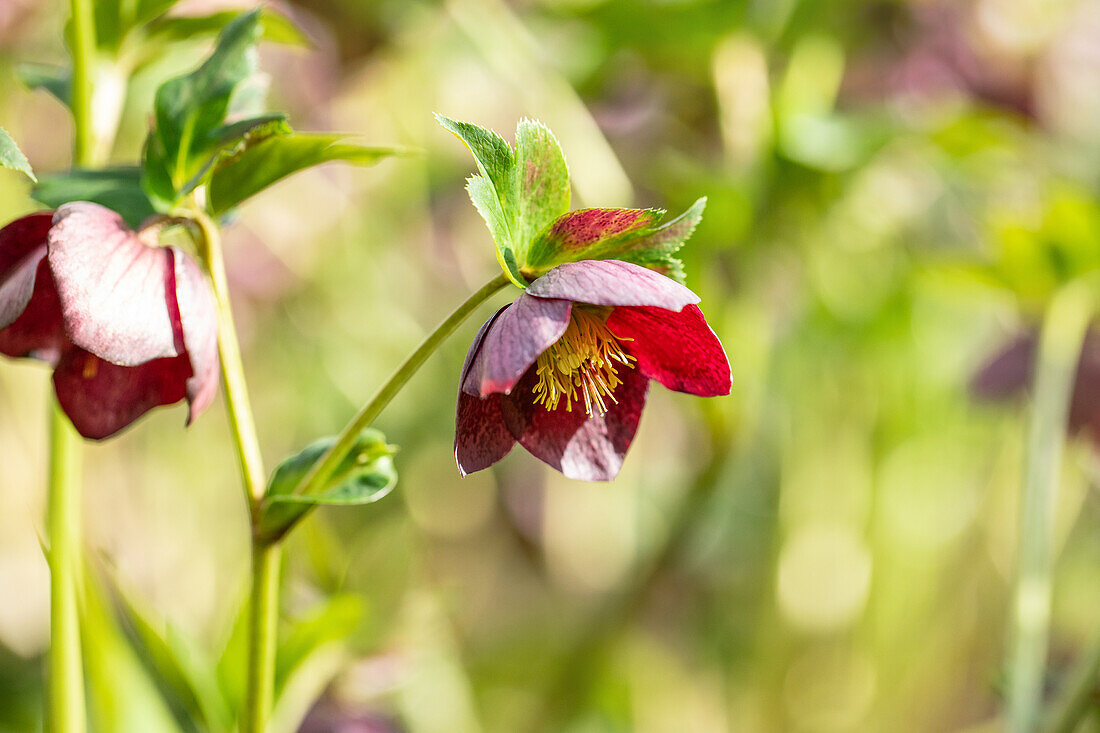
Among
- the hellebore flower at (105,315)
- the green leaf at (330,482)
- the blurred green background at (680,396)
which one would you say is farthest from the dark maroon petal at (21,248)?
the blurred green background at (680,396)

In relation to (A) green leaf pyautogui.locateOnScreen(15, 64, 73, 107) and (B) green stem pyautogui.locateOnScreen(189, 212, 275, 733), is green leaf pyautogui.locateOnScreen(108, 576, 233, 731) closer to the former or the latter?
(B) green stem pyautogui.locateOnScreen(189, 212, 275, 733)

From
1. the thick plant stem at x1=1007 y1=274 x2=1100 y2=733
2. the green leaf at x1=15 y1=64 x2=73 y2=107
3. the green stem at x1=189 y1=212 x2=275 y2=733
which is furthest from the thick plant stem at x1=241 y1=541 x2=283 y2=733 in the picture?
the thick plant stem at x1=1007 y1=274 x2=1100 y2=733

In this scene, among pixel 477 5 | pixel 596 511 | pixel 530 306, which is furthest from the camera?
pixel 596 511

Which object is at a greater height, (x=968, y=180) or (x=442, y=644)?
(x=968, y=180)

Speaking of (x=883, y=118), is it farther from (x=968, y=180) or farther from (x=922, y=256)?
(x=968, y=180)

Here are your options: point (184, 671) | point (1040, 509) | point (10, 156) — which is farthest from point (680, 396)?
point (10, 156)

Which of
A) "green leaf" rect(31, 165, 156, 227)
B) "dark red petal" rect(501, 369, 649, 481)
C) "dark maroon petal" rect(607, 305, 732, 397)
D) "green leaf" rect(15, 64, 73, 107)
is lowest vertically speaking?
"dark red petal" rect(501, 369, 649, 481)

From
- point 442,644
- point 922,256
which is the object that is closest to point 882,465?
point 922,256

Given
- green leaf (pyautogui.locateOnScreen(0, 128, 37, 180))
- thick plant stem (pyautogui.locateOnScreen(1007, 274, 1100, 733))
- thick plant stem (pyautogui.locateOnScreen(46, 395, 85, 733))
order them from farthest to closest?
thick plant stem (pyautogui.locateOnScreen(1007, 274, 1100, 733)) → thick plant stem (pyautogui.locateOnScreen(46, 395, 85, 733)) → green leaf (pyautogui.locateOnScreen(0, 128, 37, 180))
